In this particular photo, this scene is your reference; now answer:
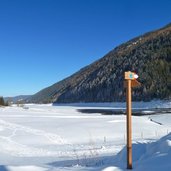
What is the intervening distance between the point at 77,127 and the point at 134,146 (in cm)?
1785

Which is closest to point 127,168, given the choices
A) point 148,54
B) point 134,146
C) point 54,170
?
point 54,170

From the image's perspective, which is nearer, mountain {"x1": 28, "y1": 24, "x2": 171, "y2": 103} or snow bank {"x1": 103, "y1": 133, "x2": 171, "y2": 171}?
snow bank {"x1": 103, "y1": 133, "x2": 171, "y2": 171}

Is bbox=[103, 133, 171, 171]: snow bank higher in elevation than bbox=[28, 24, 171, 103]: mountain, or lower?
lower

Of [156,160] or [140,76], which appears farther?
[140,76]

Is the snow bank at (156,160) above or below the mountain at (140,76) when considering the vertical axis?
below

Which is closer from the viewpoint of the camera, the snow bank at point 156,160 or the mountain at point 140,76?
the snow bank at point 156,160

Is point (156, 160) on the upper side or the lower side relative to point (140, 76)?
lower

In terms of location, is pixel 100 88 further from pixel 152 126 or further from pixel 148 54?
pixel 152 126

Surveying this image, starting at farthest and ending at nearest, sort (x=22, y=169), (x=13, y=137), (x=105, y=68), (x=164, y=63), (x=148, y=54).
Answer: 1. (x=105, y=68)
2. (x=148, y=54)
3. (x=164, y=63)
4. (x=13, y=137)
5. (x=22, y=169)

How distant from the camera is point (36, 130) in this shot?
27828mm

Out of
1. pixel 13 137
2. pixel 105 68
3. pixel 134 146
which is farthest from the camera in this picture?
pixel 105 68

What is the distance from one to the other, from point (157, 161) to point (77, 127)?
21.6m

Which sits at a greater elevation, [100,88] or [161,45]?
[161,45]

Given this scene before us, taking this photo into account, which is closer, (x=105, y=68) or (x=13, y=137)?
(x=13, y=137)
